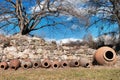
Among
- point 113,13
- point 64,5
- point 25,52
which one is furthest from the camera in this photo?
point 113,13

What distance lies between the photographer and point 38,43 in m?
17.9

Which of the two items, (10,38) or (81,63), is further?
(10,38)

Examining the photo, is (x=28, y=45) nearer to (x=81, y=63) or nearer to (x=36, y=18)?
(x=81, y=63)

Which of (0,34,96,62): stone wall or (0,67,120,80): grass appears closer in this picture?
(0,67,120,80): grass

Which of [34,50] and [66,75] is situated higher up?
[34,50]

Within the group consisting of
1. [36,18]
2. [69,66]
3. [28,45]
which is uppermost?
[36,18]

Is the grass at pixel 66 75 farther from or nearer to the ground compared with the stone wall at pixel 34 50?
nearer to the ground

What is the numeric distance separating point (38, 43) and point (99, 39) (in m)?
15.7

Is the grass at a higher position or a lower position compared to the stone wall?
lower

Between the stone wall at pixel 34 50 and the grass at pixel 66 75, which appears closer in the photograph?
the grass at pixel 66 75

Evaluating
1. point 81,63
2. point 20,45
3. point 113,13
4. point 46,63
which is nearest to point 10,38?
point 20,45

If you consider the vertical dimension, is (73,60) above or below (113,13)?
below

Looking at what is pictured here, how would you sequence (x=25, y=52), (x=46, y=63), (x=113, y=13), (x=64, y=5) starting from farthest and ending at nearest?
(x=113, y=13) < (x=64, y=5) < (x=25, y=52) < (x=46, y=63)

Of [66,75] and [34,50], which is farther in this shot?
[34,50]
